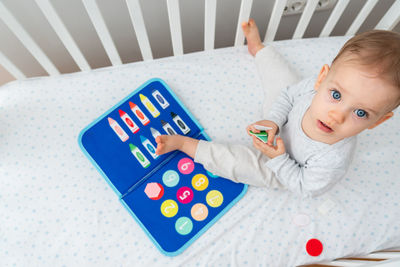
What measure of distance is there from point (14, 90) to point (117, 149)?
0.40 metres

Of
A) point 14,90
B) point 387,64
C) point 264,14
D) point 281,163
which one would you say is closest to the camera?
point 387,64

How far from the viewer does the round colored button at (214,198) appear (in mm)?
862

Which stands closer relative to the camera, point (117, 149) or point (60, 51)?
point (117, 149)

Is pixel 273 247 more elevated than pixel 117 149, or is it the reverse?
pixel 117 149

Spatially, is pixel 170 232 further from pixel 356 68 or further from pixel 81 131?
pixel 356 68

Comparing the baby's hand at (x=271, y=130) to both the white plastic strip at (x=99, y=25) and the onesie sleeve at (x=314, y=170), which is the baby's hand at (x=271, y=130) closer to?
the onesie sleeve at (x=314, y=170)

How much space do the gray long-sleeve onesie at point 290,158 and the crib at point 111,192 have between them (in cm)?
7

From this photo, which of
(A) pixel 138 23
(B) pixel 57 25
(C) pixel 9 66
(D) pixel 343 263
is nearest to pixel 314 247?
(D) pixel 343 263

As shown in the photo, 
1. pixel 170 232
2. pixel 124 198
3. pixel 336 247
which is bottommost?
pixel 336 247

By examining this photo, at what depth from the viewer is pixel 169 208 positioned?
2.79 ft

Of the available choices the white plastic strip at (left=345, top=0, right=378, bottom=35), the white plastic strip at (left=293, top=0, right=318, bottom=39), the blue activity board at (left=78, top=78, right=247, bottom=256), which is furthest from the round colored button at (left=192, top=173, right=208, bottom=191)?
the white plastic strip at (left=345, top=0, right=378, bottom=35)

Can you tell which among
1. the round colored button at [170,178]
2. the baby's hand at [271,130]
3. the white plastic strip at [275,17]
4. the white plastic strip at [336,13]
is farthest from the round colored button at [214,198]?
the white plastic strip at [336,13]

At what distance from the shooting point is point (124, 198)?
0.84 m

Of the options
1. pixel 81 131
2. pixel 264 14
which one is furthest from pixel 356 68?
pixel 81 131
